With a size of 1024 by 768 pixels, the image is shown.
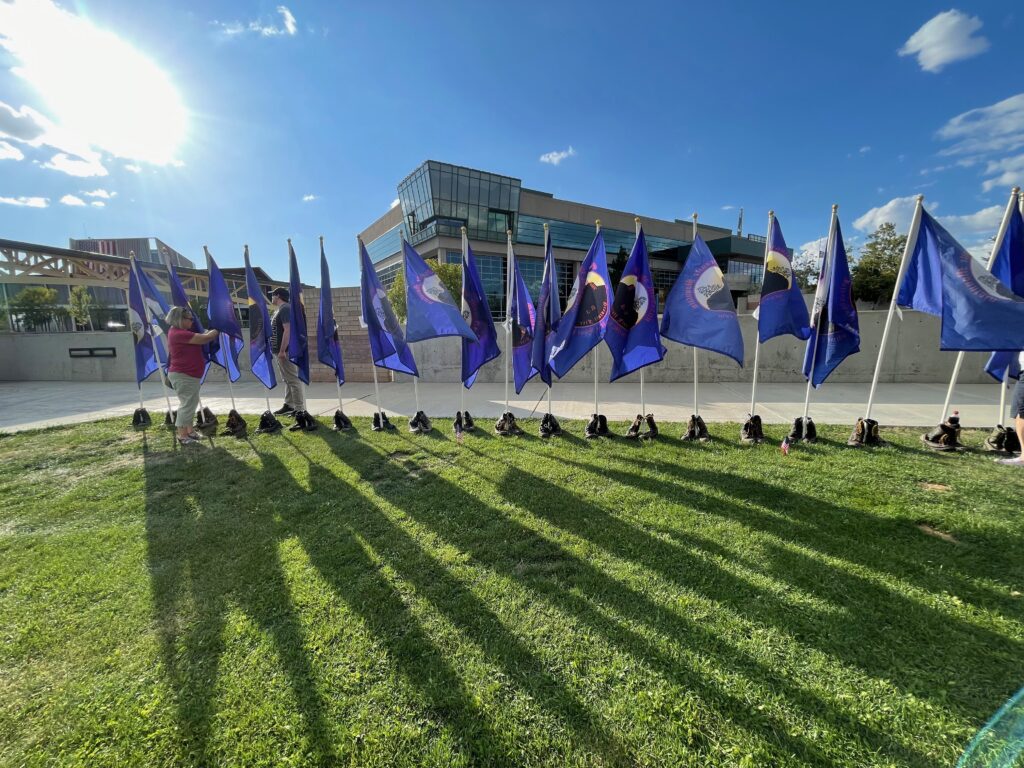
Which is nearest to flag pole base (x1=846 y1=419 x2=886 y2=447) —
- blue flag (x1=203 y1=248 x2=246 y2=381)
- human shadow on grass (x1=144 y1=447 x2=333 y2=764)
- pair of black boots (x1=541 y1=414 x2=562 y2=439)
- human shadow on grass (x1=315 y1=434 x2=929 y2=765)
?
pair of black boots (x1=541 y1=414 x2=562 y2=439)

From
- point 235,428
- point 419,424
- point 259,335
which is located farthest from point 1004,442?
point 235,428

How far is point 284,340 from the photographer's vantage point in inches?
270

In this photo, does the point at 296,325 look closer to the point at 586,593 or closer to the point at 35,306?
the point at 586,593

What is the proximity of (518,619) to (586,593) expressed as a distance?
486mm

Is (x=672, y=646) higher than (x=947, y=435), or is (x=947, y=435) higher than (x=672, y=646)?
(x=947, y=435)

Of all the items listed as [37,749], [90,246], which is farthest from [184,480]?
[90,246]

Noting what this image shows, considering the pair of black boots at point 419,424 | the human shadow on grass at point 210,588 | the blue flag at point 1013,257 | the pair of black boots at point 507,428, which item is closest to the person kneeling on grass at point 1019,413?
the blue flag at point 1013,257

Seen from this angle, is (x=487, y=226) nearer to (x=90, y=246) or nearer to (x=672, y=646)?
(x=672, y=646)

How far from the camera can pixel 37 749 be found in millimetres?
1646

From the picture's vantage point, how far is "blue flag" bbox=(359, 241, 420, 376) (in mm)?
5691

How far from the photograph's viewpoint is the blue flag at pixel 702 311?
15.3 feet

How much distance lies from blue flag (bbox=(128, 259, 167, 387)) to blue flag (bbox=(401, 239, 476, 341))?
486cm

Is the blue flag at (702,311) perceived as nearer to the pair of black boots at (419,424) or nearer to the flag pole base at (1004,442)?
the flag pole base at (1004,442)

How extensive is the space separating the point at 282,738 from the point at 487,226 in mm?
46618
